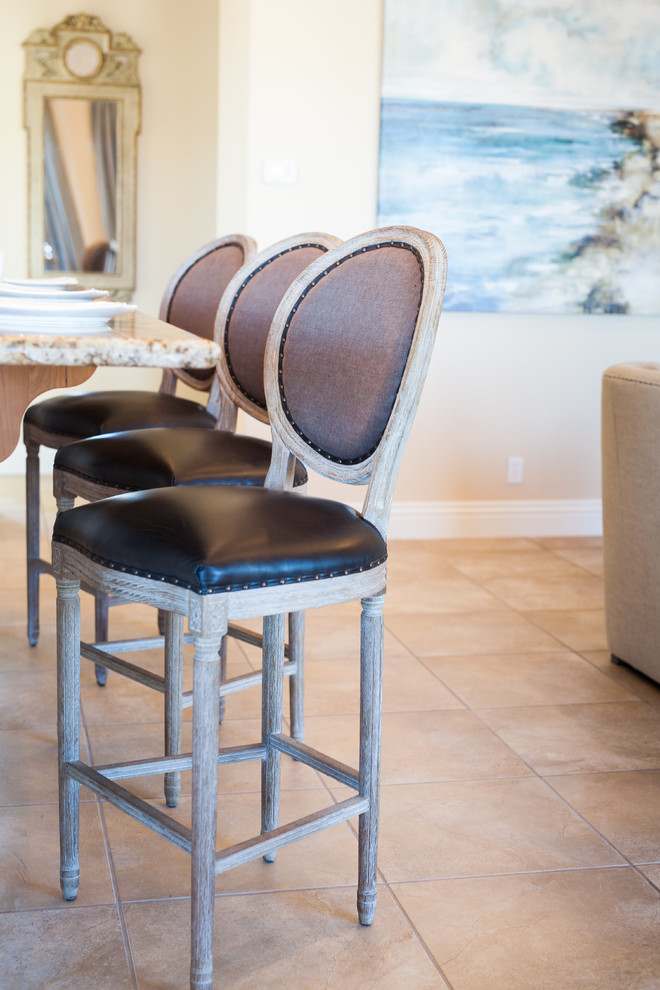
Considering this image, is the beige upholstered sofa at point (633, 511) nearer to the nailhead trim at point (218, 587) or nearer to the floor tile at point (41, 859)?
the nailhead trim at point (218, 587)

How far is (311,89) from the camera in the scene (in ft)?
12.7

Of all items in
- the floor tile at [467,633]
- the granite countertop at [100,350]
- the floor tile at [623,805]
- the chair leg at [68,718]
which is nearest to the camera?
the granite countertop at [100,350]

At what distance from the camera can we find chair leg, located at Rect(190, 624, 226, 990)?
1.36m

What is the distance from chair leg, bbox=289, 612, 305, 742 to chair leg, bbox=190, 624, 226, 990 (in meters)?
0.75

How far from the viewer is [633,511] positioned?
2.60 meters

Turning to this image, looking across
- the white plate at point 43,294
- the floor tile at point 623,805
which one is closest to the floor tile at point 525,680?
the floor tile at point 623,805

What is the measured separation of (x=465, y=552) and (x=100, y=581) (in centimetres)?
275

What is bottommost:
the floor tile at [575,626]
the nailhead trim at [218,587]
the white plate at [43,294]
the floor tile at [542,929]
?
the floor tile at [575,626]

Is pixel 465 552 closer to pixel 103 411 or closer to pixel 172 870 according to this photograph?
pixel 103 411

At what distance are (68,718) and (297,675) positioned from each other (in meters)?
0.67

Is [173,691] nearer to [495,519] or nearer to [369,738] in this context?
[369,738]

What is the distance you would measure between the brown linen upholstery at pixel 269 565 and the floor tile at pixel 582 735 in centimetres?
73

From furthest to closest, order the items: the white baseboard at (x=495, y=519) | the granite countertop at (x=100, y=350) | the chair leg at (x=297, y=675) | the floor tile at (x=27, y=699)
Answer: the white baseboard at (x=495, y=519)
the floor tile at (x=27, y=699)
the chair leg at (x=297, y=675)
the granite countertop at (x=100, y=350)

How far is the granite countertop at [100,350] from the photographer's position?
3.97 feet
